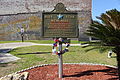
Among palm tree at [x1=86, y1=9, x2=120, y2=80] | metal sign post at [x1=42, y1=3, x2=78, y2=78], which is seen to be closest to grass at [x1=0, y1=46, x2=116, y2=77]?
metal sign post at [x1=42, y1=3, x2=78, y2=78]

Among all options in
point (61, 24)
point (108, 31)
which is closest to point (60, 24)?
point (61, 24)

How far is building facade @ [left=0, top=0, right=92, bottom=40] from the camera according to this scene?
25.5 metres

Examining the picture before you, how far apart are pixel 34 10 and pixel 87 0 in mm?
8817

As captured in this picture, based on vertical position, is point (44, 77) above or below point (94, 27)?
below

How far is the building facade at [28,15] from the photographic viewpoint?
83.6ft

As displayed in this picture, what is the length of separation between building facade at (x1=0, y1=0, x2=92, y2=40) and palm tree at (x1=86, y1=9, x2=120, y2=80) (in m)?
20.4

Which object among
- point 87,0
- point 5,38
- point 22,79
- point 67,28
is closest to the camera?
point 22,79

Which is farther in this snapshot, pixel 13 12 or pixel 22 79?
pixel 13 12

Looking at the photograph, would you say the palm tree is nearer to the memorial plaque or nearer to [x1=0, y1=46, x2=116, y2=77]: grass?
the memorial plaque

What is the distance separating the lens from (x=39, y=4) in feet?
86.3

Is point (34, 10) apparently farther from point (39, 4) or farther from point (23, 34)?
point (23, 34)

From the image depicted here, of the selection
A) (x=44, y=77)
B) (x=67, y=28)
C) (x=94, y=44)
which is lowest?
(x=44, y=77)

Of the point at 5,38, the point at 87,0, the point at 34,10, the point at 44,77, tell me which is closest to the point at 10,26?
the point at 5,38

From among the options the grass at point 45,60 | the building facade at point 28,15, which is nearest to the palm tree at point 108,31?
the grass at point 45,60
